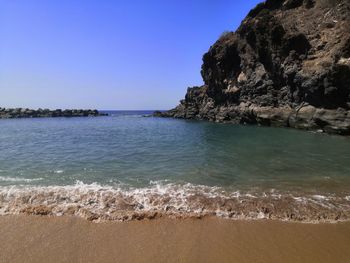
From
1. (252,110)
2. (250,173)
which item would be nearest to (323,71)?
(252,110)

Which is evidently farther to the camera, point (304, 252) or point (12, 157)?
point (12, 157)

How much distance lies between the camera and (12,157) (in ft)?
56.2

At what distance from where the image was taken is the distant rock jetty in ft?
289

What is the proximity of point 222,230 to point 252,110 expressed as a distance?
40.5 meters

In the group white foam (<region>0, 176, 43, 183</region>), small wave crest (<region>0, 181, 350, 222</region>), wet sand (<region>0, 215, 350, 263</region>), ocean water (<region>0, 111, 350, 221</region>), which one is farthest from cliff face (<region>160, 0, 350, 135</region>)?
white foam (<region>0, 176, 43, 183</region>)

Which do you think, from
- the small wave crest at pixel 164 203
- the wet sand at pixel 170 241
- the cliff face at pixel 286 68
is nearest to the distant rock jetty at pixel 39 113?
the cliff face at pixel 286 68

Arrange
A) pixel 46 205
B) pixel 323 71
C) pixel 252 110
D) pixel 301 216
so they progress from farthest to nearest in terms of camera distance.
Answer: pixel 252 110 < pixel 323 71 < pixel 46 205 < pixel 301 216

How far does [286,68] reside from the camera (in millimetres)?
38656

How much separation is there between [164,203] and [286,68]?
35.0 metres

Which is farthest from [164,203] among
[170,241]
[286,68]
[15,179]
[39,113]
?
[39,113]

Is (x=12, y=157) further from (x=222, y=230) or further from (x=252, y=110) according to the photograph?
(x=252, y=110)

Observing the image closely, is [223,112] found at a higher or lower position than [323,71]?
lower

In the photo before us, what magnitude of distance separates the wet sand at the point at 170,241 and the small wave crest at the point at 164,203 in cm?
40

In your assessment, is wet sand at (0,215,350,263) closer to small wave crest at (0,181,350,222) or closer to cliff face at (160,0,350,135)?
small wave crest at (0,181,350,222)
